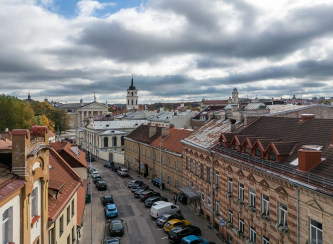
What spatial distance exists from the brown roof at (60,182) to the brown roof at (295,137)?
1343cm

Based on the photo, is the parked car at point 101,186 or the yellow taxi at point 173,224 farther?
the parked car at point 101,186

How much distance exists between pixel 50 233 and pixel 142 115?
305 feet

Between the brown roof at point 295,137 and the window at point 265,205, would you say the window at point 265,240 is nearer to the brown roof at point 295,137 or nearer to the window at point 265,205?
the window at point 265,205

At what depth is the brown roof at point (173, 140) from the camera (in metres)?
41.1

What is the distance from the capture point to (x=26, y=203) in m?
11.9

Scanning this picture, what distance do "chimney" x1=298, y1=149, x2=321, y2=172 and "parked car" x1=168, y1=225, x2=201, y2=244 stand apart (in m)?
13.9

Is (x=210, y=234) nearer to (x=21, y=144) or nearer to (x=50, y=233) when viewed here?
(x=50, y=233)

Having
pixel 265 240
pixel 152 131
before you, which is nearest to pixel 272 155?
pixel 265 240

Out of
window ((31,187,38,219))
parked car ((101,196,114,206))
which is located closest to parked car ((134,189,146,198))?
parked car ((101,196,114,206))

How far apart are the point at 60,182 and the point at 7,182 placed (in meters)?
7.65

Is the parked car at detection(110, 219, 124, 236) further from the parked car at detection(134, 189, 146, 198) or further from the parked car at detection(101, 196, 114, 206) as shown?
the parked car at detection(134, 189, 146, 198)

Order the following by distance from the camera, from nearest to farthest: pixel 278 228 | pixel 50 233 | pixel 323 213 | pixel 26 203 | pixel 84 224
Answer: pixel 26 203 < pixel 323 213 < pixel 50 233 < pixel 278 228 < pixel 84 224

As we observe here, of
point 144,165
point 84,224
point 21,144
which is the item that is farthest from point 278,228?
point 144,165

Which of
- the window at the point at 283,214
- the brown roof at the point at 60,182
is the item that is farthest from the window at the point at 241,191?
the brown roof at the point at 60,182
